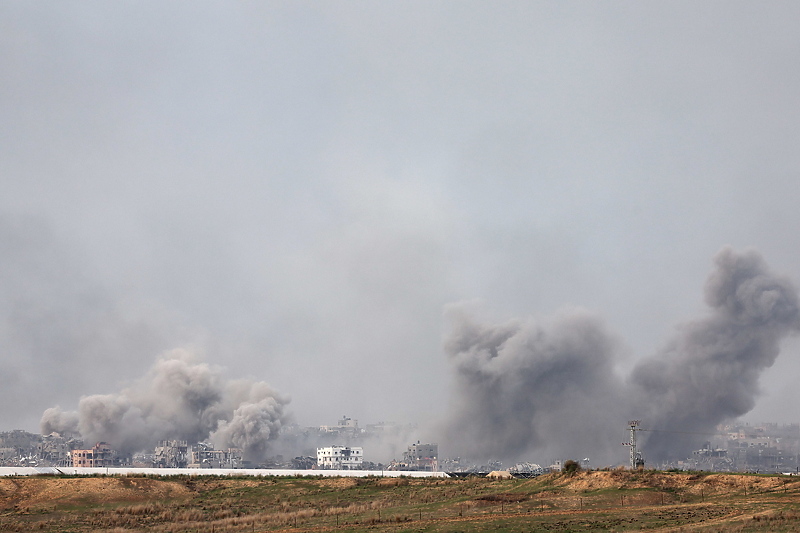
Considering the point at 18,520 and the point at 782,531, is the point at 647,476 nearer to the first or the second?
the point at 782,531

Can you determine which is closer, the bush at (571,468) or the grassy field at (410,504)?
the grassy field at (410,504)

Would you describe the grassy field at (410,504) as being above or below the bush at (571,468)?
below

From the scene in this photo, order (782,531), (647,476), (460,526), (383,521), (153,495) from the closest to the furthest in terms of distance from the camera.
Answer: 1. (782,531)
2. (460,526)
3. (383,521)
4. (647,476)
5. (153,495)

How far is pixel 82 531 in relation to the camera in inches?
3226

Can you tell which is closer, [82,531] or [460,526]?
[460,526]

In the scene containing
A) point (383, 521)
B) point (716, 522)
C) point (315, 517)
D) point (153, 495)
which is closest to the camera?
point (716, 522)

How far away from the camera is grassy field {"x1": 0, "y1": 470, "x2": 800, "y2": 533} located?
73.4 metres

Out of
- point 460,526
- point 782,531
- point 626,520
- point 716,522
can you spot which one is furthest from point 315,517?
point 782,531

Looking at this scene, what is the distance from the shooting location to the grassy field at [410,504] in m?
73.4

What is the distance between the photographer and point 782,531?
63.1 metres

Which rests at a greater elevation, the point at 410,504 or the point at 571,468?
the point at 571,468

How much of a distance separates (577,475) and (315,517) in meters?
35.3

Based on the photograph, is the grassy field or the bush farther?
the bush

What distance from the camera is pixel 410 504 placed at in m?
97.6
